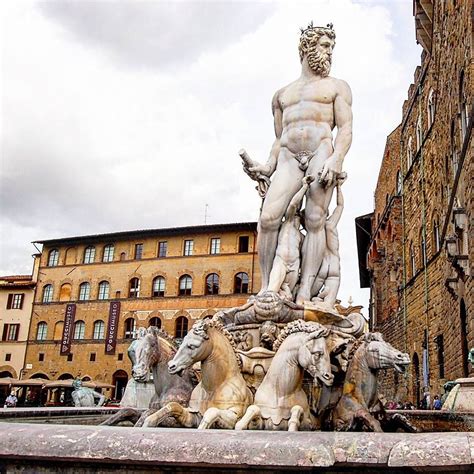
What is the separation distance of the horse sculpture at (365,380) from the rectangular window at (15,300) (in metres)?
49.1

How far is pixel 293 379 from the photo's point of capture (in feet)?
15.0

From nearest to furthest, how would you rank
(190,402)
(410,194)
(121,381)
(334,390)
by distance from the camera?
(190,402), (334,390), (410,194), (121,381)

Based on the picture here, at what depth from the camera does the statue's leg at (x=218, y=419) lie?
4.03 meters

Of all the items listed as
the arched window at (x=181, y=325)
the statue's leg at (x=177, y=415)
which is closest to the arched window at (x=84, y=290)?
the arched window at (x=181, y=325)

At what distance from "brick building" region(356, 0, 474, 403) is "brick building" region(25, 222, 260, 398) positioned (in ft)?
35.6

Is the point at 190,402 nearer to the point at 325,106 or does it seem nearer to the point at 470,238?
the point at 325,106

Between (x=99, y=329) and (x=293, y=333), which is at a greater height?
(x=99, y=329)

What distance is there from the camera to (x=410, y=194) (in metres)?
32.4

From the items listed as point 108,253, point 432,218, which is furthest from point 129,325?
point 432,218

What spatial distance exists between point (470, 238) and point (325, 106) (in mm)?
10765

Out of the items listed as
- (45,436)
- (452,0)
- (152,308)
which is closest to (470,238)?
(452,0)

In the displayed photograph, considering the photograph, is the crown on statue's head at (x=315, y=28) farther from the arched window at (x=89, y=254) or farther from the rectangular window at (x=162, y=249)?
the arched window at (x=89, y=254)

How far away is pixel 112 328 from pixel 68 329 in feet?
14.1

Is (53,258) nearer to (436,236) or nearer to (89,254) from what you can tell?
(89,254)
